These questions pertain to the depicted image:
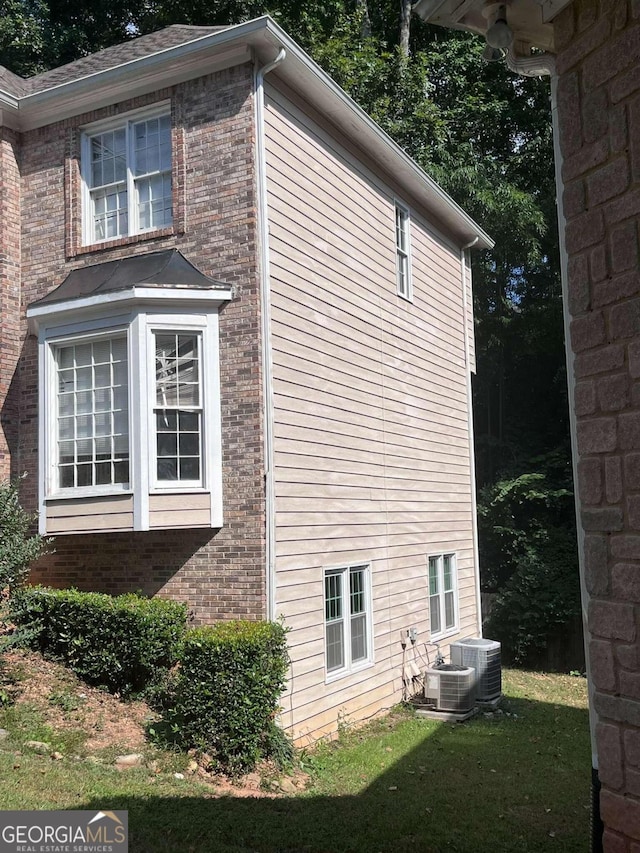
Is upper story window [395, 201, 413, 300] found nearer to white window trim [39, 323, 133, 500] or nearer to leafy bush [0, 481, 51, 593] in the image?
white window trim [39, 323, 133, 500]

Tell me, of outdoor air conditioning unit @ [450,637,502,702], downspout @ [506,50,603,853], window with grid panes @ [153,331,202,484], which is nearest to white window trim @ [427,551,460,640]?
outdoor air conditioning unit @ [450,637,502,702]

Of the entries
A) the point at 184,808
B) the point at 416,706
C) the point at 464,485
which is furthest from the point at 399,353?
the point at 184,808

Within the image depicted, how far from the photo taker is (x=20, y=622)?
9.59 m

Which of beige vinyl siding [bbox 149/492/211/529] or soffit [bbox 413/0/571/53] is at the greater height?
soffit [bbox 413/0/571/53]

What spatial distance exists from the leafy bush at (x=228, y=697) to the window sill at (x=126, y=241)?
15.6 ft

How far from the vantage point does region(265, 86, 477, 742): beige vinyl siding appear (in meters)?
9.66

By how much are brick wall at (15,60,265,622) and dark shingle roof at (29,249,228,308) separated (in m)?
0.15

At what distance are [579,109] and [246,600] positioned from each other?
6435 millimetres

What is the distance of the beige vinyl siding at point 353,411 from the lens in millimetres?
9664

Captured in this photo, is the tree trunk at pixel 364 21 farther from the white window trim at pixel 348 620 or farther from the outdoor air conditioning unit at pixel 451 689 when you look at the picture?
the outdoor air conditioning unit at pixel 451 689

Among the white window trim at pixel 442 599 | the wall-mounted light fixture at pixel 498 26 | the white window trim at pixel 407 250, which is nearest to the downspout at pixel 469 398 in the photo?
the white window trim at pixel 442 599

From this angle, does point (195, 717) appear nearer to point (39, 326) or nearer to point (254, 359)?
point (254, 359)

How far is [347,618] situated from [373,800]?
335 cm

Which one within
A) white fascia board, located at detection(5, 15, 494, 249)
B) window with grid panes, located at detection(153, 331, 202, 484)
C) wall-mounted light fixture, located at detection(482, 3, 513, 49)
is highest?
white fascia board, located at detection(5, 15, 494, 249)
